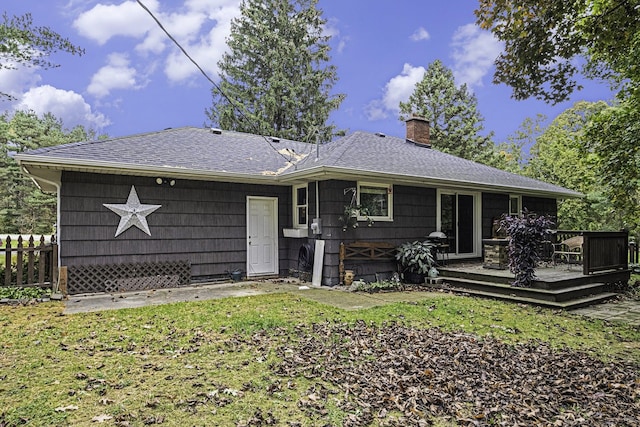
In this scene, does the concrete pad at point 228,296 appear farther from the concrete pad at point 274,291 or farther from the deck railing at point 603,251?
the deck railing at point 603,251

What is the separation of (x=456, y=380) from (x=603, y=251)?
7.01m

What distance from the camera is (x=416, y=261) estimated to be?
9062 mm

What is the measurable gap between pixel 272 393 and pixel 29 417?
5.53ft

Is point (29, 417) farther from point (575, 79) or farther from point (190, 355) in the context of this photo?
point (575, 79)

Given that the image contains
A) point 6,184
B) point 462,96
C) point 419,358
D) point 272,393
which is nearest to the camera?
point 272,393

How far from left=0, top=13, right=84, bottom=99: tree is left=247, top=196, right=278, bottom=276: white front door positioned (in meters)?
8.18

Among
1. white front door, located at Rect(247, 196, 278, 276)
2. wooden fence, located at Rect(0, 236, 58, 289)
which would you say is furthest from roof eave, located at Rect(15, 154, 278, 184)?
wooden fence, located at Rect(0, 236, 58, 289)

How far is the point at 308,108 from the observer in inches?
950

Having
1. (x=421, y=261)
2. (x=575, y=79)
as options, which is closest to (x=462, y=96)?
(x=421, y=261)

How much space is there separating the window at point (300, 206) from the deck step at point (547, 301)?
3.71 metres

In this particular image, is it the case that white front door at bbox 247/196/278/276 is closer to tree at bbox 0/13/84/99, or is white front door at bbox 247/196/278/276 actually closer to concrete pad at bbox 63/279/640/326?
concrete pad at bbox 63/279/640/326

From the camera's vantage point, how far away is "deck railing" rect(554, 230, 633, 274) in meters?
8.05

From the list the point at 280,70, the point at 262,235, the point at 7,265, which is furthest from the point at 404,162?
the point at 280,70

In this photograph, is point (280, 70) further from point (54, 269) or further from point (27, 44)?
point (54, 269)
